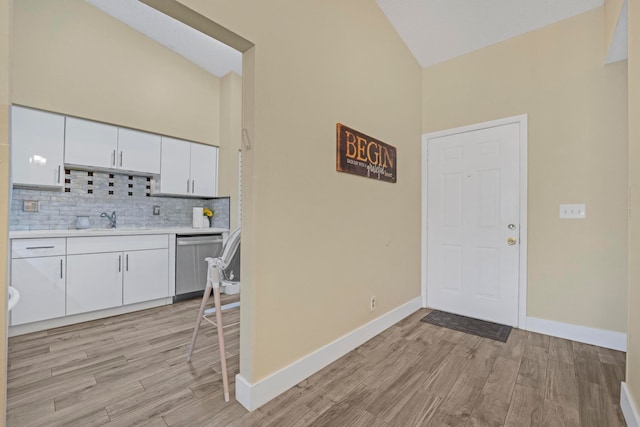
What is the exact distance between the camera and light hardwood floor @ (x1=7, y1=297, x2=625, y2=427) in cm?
158

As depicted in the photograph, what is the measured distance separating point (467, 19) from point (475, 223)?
82.2 inches

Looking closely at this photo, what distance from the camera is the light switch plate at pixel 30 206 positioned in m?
3.00

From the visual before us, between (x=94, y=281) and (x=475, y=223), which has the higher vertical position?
(x=475, y=223)

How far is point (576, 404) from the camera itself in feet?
5.58

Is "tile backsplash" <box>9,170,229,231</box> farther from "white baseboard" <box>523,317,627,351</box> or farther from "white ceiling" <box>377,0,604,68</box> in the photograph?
"white baseboard" <box>523,317,627,351</box>

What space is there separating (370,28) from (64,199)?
3793 mm

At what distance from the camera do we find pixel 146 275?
131 inches

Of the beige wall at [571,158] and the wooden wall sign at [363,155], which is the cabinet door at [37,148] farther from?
the beige wall at [571,158]

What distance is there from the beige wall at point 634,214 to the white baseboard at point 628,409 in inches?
1.4

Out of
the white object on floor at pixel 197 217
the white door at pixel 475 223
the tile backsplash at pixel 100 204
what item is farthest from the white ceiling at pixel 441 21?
the white object on floor at pixel 197 217

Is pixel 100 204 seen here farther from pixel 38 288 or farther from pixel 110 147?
pixel 38 288

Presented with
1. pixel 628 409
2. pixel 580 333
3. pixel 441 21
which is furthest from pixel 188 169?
pixel 580 333

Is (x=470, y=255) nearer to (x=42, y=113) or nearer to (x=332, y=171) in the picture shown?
(x=332, y=171)

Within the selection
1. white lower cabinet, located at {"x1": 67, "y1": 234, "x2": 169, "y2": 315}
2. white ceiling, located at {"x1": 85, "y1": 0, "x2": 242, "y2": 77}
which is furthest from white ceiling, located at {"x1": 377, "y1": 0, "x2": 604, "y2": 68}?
white lower cabinet, located at {"x1": 67, "y1": 234, "x2": 169, "y2": 315}
